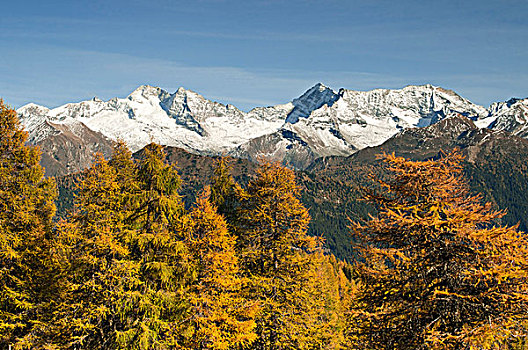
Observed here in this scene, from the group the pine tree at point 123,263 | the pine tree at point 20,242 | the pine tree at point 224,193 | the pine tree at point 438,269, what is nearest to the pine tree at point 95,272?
the pine tree at point 123,263

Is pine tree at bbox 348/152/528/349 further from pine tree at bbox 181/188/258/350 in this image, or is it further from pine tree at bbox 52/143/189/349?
pine tree at bbox 52/143/189/349

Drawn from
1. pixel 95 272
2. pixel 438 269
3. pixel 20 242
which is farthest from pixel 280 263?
pixel 20 242

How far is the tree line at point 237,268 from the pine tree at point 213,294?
0.28 ft

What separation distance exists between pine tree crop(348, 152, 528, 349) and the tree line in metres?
0.06

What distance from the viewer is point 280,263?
26250mm

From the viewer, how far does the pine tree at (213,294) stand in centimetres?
2222

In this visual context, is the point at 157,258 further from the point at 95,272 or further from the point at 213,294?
the point at 213,294

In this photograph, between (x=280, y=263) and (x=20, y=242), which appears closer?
(x=20, y=242)

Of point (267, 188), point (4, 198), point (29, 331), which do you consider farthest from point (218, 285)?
point (4, 198)

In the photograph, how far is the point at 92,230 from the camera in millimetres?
21797

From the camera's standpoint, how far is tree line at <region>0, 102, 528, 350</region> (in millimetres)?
14664

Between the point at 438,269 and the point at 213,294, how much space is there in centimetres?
1220

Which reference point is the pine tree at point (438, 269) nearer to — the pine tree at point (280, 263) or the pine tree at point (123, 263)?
the pine tree at point (280, 263)

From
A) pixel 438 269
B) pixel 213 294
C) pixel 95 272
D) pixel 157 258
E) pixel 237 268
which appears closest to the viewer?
pixel 438 269
